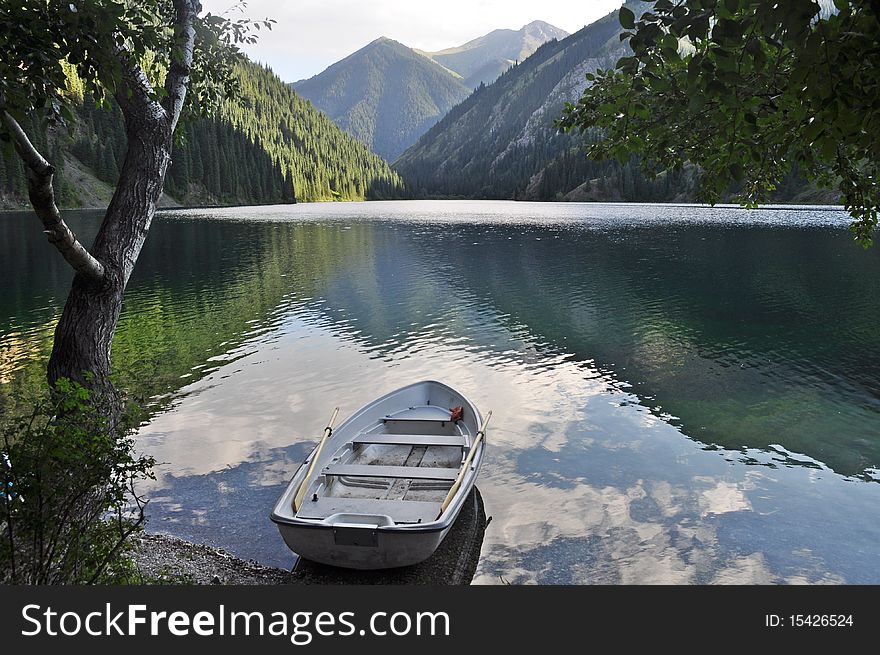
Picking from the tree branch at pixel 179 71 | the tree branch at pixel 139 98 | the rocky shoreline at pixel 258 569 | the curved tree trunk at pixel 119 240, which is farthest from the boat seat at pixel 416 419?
the tree branch at pixel 139 98

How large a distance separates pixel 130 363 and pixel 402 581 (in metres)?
18.5

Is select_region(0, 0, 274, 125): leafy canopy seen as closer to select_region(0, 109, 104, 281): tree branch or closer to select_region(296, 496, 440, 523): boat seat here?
select_region(0, 109, 104, 281): tree branch

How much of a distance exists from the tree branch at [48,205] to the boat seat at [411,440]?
7553 mm

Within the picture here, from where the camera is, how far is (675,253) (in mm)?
61219

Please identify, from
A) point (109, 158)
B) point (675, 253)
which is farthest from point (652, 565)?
point (109, 158)

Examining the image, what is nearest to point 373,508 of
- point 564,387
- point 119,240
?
point 119,240

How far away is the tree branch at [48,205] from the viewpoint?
667 centimetres

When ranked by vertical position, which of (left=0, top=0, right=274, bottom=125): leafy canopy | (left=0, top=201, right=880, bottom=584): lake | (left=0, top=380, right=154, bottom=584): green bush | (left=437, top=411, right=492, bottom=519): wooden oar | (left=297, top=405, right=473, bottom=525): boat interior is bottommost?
(left=0, top=201, right=880, bottom=584): lake

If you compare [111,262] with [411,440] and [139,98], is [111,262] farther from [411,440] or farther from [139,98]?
[411,440]

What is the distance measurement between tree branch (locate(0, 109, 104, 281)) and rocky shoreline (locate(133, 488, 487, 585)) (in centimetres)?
473

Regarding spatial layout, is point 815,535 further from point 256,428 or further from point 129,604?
point 256,428

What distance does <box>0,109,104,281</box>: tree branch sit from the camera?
6.67 m

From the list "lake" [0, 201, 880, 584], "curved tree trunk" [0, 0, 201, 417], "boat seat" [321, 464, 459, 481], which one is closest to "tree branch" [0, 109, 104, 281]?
"curved tree trunk" [0, 0, 201, 417]

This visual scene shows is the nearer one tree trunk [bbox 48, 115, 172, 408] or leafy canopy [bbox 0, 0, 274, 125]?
leafy canopy [bbox 0, 0, 274, 125]
